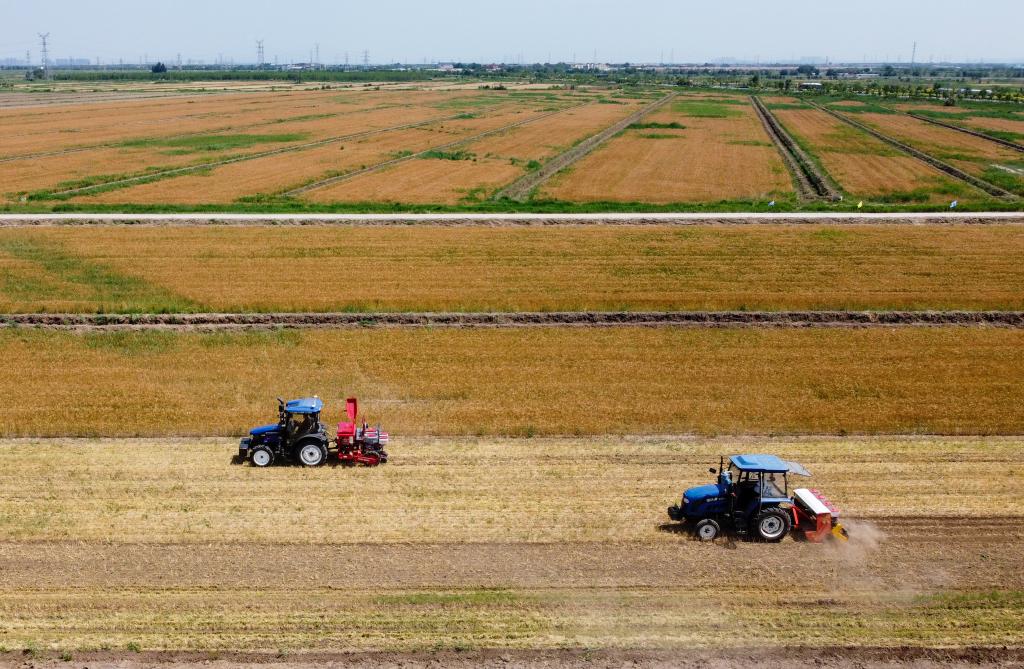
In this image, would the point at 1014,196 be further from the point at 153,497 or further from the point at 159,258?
the point at 153,497

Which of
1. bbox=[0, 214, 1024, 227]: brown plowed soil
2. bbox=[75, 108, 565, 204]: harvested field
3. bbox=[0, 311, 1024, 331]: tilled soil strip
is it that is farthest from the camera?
bbox=[75, 108, 565, 204]: harvested field

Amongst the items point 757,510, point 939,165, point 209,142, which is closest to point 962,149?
point 939,165

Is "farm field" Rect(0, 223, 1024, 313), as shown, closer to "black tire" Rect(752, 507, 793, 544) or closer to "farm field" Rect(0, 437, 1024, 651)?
"farm field" Rect(0, 437, 1024, 651)

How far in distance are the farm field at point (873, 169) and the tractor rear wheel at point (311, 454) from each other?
5009cm

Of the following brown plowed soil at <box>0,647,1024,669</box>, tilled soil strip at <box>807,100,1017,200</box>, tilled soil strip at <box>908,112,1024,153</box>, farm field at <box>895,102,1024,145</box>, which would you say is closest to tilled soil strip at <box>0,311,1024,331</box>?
brown plowed soil at <box>0,647,1024,669</box>

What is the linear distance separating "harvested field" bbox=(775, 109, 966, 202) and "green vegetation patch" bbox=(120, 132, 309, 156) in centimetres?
5585

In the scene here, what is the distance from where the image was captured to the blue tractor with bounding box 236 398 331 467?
72.7ft

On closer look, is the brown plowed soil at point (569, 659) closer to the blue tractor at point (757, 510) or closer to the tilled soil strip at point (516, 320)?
→ the blue tractor at point (757, 510)

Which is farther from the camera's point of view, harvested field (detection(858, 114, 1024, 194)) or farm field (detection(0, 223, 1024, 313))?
harvested field (detection(858, 114, 1024, 194))

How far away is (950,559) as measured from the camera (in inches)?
715

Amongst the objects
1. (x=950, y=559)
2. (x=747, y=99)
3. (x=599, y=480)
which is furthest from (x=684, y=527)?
(x=747, y=99)

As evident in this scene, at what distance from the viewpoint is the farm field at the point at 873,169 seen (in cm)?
6353

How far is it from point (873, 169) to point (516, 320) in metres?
52.8

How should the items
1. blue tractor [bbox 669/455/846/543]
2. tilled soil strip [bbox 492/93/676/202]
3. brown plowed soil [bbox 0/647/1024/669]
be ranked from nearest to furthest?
brown plowed soil [bbox 0/647/1024/669] < blue tractor [bbox 669/455/846/543] < tilled soil strip [bbox 492/93/676/202]
